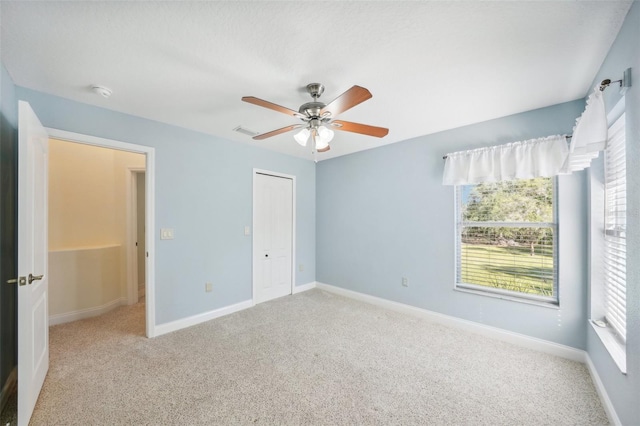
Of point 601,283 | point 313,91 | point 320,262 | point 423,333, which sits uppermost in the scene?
point 313,91

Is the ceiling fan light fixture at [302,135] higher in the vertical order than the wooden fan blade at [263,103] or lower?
lower

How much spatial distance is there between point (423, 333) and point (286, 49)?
305 cm

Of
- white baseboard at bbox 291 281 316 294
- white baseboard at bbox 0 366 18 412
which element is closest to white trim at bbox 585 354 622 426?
white baseboard at bbox 291 281 316 294

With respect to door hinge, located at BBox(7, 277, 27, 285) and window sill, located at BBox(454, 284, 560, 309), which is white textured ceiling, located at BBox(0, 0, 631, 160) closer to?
door hinge, located at BBox(7, 277, 27, 285)

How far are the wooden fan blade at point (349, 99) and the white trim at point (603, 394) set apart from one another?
2.48 metres

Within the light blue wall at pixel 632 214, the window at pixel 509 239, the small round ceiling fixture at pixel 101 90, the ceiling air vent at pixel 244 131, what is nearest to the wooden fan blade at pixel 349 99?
the light blue wall at pixel 632 214

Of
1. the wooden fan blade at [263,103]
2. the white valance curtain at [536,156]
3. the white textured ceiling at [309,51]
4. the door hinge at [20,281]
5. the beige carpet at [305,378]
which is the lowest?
the beige carpet at [305,378]

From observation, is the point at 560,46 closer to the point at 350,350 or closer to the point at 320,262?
the point at 350,350

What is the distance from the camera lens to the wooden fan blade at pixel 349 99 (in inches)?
57.4

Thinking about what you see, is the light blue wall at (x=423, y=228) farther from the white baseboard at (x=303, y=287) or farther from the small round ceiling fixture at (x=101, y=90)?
the small round ceiling fixture at (x=101, y=90)

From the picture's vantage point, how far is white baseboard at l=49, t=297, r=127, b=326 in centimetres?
301

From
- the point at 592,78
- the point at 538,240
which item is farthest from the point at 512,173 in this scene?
the point at 592,78

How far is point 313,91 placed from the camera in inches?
78.5

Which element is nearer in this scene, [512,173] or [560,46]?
[560,46]
